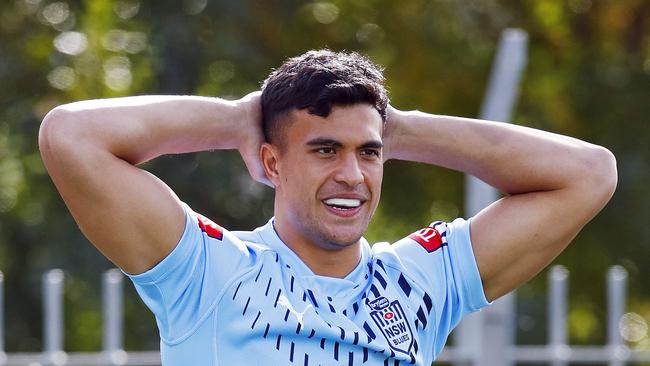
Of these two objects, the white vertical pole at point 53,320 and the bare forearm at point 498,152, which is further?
the white vertical pole at point 53,320

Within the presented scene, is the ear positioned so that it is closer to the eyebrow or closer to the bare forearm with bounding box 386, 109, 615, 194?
the eyebrow

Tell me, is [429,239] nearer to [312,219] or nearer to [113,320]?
[312,219]

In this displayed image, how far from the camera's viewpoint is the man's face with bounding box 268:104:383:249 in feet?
11.5

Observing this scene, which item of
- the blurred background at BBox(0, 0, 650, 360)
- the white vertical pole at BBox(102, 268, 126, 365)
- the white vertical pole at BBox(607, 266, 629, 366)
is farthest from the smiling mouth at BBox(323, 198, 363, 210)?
the blurred background at BBox(0, 0, 650, 360)

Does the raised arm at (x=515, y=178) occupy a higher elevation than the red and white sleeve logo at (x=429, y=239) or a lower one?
higher

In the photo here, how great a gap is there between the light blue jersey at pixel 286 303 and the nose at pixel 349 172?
10.4 inches

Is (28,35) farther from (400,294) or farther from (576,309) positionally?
(400,294)

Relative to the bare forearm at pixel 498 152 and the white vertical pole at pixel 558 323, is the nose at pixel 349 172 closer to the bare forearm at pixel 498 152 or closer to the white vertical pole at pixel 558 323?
the bare forearm at pixel 498 152

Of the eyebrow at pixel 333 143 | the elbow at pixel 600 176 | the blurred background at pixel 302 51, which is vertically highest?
the blurred background at pixel 302 51

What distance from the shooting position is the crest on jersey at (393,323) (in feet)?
11.6

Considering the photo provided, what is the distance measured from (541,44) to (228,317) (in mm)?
9808

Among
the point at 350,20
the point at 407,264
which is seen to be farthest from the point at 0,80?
the point at 407,264

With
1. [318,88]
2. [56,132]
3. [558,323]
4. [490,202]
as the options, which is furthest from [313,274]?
[558,323]

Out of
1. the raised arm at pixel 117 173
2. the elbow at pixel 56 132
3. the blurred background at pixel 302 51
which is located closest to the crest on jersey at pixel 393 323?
the raised arm at pixel 117 173
